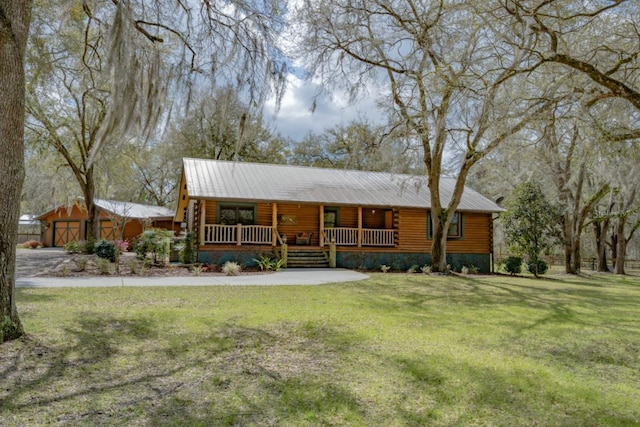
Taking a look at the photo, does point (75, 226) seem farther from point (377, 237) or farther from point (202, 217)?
point (377, 237)

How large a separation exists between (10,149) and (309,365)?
12.4 feet

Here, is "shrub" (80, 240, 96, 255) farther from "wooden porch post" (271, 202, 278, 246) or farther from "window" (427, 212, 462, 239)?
"window" (427, 212, 462, 239)

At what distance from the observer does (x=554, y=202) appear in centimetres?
1698

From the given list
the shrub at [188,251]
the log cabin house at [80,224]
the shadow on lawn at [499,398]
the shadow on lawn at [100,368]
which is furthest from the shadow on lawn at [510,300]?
the log cabin house at [80,224]

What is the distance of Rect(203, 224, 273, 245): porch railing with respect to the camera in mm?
15016

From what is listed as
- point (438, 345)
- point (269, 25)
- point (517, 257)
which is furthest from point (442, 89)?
point (517, 257)

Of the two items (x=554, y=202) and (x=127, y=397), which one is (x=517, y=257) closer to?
(x=554, y=202)

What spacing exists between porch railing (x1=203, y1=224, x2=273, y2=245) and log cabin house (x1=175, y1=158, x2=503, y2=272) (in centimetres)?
4

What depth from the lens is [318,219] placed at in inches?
682

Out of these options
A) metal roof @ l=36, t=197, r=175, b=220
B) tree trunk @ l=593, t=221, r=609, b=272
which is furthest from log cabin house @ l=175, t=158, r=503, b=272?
metal roof @ l=36, t=197, r=175, b=220

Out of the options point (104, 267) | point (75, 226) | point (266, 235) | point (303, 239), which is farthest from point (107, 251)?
point (75, 226)

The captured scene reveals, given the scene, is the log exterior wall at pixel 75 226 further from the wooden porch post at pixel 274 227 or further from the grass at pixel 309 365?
the grass at pixel 309 365

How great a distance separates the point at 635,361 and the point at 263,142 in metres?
28.2

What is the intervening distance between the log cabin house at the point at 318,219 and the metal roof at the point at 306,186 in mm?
41
